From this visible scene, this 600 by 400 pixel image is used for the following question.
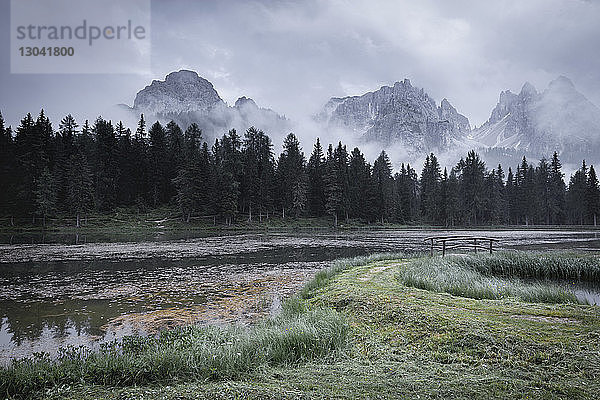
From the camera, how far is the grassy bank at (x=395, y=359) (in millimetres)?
5043

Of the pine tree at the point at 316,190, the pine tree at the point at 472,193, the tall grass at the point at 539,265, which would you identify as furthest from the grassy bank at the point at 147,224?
the tall grass at the point at 539,265

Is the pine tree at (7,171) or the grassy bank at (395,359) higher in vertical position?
the pine tree at (7,171)

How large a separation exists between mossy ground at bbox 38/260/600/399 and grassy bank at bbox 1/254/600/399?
0.7 inches

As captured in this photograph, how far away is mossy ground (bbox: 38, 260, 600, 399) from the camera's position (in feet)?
16.3

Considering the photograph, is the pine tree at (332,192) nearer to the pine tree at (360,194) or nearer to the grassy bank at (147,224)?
the grassy bank at (147,224)

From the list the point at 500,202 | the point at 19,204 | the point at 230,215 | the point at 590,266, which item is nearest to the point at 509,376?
the point at 590,266

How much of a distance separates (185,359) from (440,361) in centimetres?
441

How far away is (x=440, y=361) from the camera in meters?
6.41

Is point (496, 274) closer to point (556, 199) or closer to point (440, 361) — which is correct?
point (440, 361)

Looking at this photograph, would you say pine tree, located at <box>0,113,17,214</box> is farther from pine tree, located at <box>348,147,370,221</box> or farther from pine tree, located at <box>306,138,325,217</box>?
pine tree, located at <box>348,147,370,221</box>

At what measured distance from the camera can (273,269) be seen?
862 inches

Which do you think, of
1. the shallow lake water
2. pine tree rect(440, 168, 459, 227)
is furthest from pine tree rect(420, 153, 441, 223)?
the shallow lake water

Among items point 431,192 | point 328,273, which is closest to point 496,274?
point 328,273

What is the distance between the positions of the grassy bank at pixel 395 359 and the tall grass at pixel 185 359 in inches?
1.2
